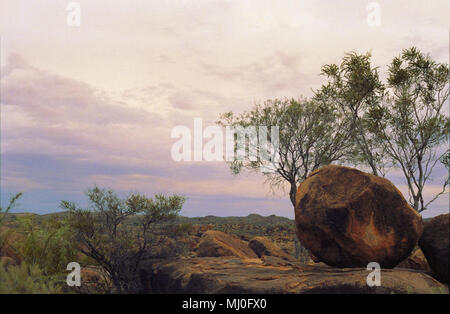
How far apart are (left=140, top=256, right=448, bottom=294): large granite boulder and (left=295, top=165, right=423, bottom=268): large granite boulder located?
0.55m

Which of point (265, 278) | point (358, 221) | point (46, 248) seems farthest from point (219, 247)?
point (358, 221)

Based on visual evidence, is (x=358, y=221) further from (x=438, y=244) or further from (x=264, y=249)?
(x=264, y=249)

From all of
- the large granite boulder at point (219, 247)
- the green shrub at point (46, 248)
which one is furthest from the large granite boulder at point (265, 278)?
the large granite boulder at point (219, 247)

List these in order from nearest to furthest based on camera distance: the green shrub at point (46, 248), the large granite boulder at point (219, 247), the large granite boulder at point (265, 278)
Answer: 1. the large granite boulder at point (265, 278)
2. the green shrub at point (46, 248)
3. the large granite boulder at point (219, 247)

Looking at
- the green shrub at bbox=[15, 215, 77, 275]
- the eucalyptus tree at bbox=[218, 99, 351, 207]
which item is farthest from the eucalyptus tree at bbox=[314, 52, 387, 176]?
the green shrub at bbox=[15, 215, 77, 275]

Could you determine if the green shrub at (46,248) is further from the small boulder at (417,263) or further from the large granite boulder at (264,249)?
the small boulder at (417,263)

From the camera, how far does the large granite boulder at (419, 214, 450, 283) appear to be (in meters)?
11.1

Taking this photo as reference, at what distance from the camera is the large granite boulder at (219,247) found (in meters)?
18.3

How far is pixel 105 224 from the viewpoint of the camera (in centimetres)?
1559

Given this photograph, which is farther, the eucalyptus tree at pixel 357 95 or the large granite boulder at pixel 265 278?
the eucalyptus tree at pixel 357 95

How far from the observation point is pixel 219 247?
722 inches

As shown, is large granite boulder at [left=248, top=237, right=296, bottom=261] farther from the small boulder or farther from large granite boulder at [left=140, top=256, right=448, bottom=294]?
the small boulder

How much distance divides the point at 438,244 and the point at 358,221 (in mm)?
2444

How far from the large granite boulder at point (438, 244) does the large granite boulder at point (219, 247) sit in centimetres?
879
